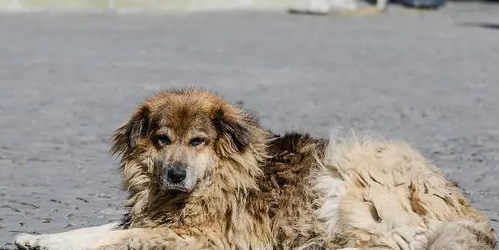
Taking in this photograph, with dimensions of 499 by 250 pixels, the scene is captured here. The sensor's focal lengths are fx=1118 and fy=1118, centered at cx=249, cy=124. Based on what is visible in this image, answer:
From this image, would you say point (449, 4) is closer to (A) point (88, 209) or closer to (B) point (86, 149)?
(B) point (86, 149)

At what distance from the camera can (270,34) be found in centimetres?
2764

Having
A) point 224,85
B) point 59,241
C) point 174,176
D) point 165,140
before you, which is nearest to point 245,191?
point 174,176

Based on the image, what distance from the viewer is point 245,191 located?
707 centimetres

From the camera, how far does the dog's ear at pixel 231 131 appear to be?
704 cm

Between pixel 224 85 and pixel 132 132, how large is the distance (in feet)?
33.3

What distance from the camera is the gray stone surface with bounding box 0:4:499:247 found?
33.1 feet

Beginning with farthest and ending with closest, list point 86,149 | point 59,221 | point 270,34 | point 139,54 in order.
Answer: point 270,34
point 139,54
point 86,149
point 59,221

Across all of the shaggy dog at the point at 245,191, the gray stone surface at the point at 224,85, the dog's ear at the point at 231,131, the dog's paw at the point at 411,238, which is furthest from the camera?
the gray stone surface at the point at 224,85

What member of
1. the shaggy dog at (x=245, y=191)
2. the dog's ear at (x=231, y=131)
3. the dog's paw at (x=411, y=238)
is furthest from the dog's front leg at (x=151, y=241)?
the dog's paw at (x=411, y=238)

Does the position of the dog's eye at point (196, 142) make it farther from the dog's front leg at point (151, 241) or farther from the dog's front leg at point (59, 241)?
the dog's front leg at point (59, 241)

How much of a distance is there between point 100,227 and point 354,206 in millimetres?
1772

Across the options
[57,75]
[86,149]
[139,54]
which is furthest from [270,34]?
[86,149]

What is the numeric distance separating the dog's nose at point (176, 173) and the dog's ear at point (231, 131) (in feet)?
1.17

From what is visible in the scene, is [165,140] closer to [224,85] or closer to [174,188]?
[174,188]
